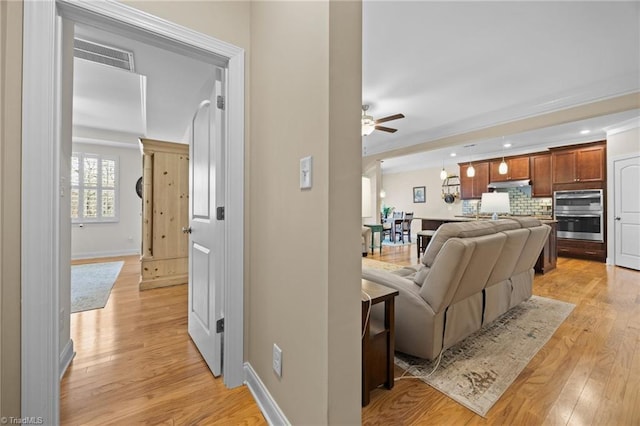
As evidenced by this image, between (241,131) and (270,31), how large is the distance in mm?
556

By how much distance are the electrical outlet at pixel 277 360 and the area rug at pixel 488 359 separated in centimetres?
98

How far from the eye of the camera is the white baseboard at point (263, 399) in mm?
1279

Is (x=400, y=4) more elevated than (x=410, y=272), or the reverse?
(x=400, y=4)

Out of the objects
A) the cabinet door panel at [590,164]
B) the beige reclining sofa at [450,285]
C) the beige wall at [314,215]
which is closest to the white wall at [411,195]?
the cabinet door panel at [590,164]

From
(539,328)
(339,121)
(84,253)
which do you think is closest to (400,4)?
(339,121)

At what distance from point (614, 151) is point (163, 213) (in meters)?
7.55

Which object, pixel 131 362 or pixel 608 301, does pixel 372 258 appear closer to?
pixel 608 301

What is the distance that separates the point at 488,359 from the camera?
6.30 feet

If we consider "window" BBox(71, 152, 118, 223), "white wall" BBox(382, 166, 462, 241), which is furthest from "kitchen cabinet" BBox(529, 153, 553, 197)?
"window" BBox(71, 152, 118, 223)

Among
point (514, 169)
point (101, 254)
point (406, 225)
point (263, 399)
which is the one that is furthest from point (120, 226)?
point (514, 169)

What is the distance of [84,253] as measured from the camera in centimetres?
561

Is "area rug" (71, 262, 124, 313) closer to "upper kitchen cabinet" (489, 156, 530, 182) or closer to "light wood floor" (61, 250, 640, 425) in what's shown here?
"light wood floor" (61, 250, 640, 425)

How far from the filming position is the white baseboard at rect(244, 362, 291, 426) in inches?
50.3

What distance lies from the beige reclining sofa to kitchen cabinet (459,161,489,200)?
5.61 metres
